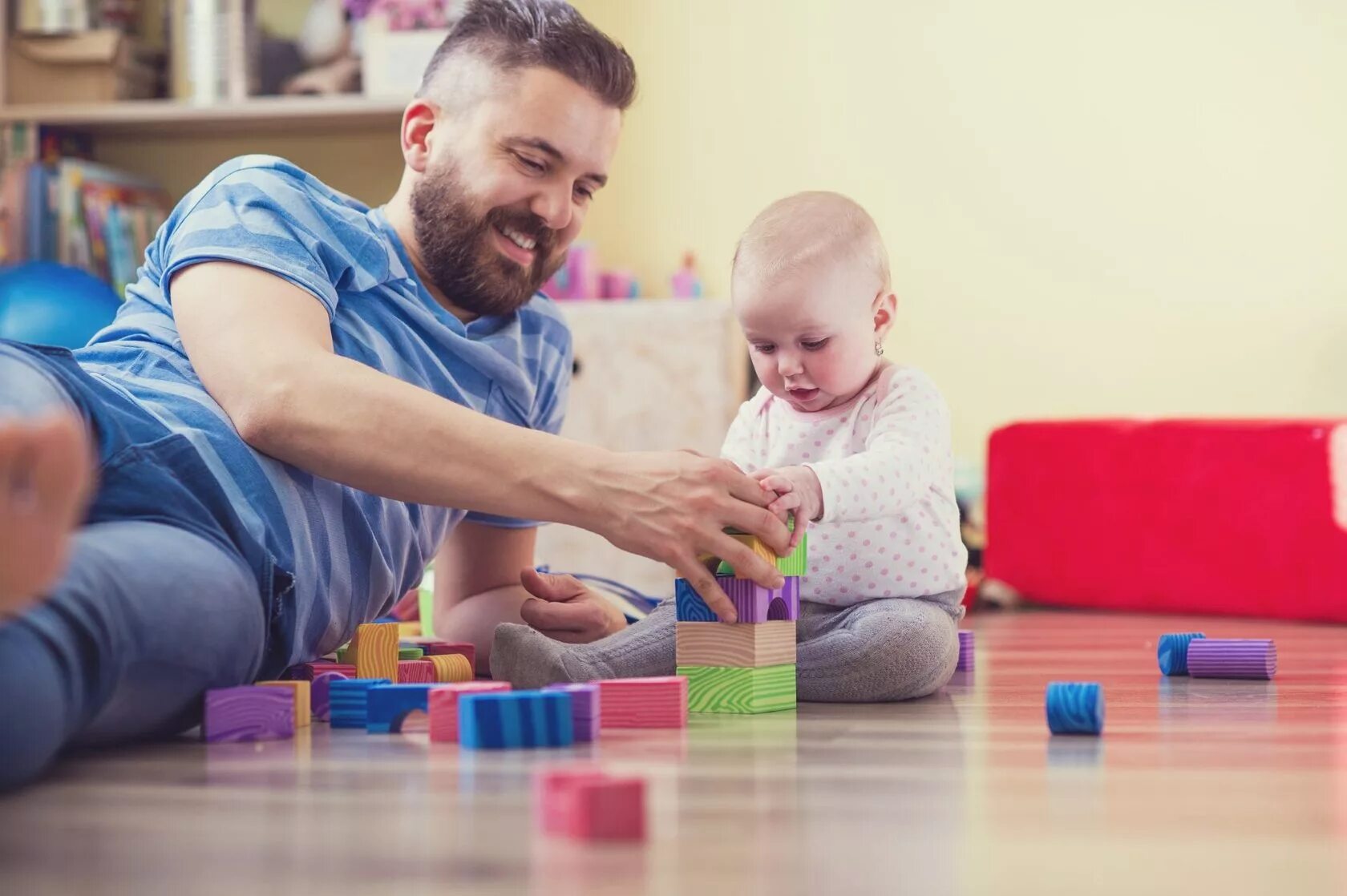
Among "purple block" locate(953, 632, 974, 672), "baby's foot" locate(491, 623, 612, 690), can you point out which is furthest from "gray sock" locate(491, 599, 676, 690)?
"purple block" locate(953, 632, 974, 672)

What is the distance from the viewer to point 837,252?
1593 mm

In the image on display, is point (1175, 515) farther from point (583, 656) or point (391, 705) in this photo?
point (391, 705)

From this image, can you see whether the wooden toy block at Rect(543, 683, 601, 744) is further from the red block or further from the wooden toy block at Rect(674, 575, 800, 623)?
the red block

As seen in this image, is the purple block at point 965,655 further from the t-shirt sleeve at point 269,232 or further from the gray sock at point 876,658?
the t-shirt sleeve at point 269,232

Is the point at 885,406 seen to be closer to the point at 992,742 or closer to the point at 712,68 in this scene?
the point at 992,742

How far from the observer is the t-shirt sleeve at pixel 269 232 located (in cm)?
141

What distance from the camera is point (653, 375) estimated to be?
3.41 meters

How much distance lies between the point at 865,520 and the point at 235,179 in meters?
0.75

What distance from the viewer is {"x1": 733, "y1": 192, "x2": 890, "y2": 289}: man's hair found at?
1.58m

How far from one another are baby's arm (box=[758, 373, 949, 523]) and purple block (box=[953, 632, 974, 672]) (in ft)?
1.00

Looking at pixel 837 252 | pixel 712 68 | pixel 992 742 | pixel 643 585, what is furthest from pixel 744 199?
pixel 992 742

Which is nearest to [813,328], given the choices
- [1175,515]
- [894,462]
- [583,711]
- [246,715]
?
[894,462]

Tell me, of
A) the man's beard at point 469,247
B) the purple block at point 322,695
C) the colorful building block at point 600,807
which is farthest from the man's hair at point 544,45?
the colorful building block at point 600,807

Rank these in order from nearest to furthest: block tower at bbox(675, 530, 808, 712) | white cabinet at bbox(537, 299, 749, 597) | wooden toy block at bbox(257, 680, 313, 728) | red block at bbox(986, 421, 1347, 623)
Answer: wooden toy block at bbox(257, 680, 313, 728)
block tower at bbox(675, 530, 808, 712)
red block at bbox(986, 421, 1347, 623)
white cabinet at bbox(537, 299, 749, 597)
